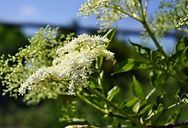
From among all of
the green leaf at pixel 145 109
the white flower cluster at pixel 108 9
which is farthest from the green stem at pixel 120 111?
the white flower cluster at pixel 108 9

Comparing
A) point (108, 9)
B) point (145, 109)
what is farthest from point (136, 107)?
point (108, 9)

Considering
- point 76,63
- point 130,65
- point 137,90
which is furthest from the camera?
point 137,90

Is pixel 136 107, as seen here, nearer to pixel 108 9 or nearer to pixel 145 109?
pixel 145 109

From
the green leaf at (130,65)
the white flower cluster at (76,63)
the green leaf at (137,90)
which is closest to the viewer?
the white flower cluster at (76,63)

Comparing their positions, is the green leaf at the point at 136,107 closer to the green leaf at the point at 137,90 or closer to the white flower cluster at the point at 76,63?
the green leaf at the point at 137,90

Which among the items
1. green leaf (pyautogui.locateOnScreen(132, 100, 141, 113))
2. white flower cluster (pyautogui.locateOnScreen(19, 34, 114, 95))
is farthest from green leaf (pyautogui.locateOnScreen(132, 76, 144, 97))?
white flower cluster (pyautogui.locateOnScreen(19, 34, 114, 95))

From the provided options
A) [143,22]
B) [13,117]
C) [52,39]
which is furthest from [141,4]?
[13,117]

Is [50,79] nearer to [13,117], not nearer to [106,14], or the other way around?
[106,14]
